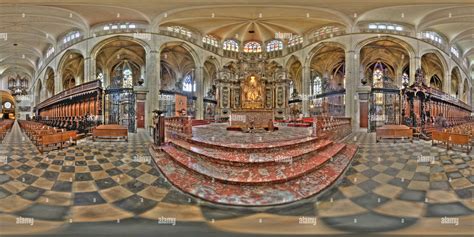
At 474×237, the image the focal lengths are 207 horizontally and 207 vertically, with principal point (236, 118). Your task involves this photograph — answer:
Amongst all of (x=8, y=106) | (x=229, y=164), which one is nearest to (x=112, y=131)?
(x=229, y=164)

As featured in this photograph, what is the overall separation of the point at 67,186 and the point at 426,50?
14.4m

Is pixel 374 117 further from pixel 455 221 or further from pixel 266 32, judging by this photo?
pixel 455 221

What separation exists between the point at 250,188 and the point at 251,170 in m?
0.45

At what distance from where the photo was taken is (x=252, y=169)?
117 inches

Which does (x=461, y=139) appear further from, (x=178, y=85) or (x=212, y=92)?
(x=178, y=85)

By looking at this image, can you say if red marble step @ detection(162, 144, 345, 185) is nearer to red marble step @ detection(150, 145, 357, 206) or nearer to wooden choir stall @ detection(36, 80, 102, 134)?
red marble step @ detection(150, 145, 357, 206)

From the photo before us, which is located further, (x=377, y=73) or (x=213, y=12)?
(x=377, y=73)

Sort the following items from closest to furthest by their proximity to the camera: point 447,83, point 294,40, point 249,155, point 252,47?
point 249,155 → point 447,83 → point 252,47 → point 294,40

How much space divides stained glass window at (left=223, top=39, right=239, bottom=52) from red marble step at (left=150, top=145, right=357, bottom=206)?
13.2 meters

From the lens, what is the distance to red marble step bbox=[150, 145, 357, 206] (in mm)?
2240

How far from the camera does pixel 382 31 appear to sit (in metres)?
9.72

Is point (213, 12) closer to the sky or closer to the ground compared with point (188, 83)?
closer to the ground

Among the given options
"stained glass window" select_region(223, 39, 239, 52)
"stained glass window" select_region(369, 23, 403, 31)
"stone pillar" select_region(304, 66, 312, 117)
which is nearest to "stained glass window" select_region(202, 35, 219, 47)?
"stained glass window" select_region(223, 39, 239, 52)

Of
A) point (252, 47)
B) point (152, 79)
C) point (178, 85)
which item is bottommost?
point (152, 79)
